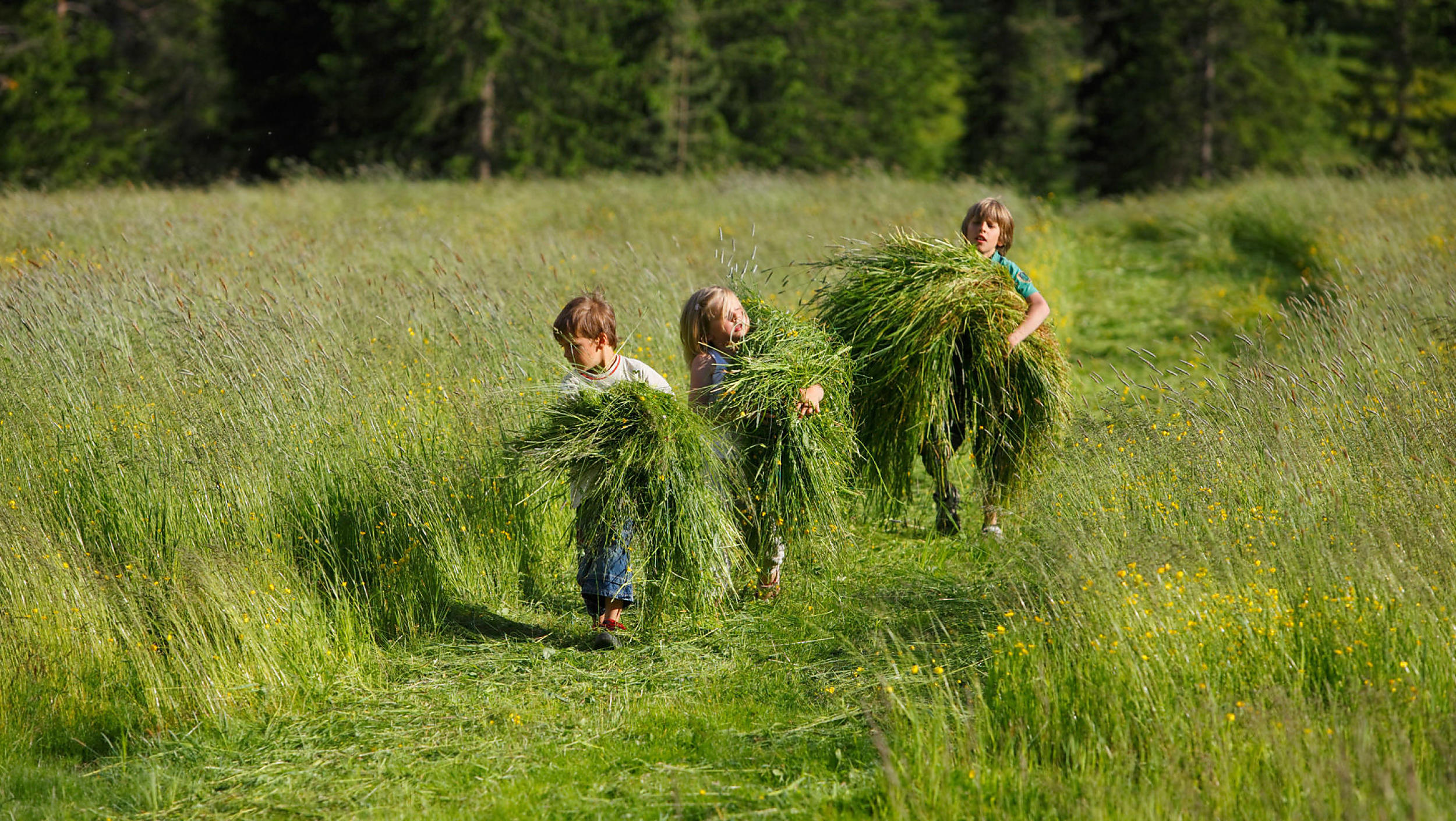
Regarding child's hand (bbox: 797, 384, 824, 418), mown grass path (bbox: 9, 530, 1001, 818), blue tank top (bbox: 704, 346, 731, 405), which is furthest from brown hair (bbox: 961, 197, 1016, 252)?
mown grass path (bbox: 9, 530, 1001, 818)

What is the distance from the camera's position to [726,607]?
437 centimetres

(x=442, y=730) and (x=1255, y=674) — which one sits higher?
Answer: (x=1255, y=674)

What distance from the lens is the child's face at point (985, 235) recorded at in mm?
4945

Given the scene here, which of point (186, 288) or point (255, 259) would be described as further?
point (255, 259)

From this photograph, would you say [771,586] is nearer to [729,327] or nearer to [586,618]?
[586,618]

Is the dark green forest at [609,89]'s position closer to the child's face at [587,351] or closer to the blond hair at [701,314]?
the blond hair at [701,314]

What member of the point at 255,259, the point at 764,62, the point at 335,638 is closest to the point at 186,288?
the point at 255,259

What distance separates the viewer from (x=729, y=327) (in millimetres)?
4152

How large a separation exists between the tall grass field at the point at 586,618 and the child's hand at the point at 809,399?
601 mm

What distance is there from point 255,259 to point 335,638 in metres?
4.58

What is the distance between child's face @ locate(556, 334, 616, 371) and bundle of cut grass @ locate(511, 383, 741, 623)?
0.70 ft

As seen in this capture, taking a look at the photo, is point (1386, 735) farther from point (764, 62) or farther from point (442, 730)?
point (764, 62)

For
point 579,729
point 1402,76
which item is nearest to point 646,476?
point 579,729

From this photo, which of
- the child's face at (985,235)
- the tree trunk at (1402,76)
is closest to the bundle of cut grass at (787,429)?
the child's face at (985,235)
